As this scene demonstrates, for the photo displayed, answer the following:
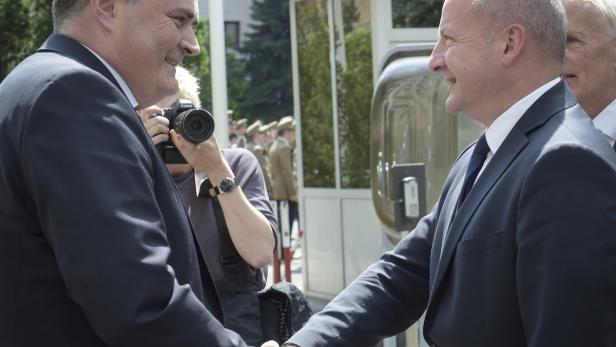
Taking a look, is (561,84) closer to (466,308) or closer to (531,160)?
(531,160)

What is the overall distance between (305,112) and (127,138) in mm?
9191

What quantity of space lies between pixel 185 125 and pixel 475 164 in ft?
4.62

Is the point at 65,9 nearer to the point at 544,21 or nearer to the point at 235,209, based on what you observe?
the point at 544,21

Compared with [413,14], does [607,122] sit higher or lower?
lower

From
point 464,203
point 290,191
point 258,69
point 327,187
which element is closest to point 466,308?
point 464,203

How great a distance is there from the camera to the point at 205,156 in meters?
4.03

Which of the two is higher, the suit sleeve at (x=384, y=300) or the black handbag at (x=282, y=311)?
the suit sleeve at (x=384, y=300)

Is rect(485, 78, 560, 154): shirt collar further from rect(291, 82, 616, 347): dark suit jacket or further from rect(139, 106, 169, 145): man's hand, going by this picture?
rect(139, 106, 169, 145): man's hand

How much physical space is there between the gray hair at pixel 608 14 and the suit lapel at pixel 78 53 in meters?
1.90

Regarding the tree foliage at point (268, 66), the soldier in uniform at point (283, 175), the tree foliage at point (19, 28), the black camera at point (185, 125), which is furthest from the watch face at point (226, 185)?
the tree foliage at point (268, 66)

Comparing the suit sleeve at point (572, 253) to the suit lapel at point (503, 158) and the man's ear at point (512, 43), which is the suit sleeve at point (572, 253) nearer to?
the suit lapel at point (503, 158)

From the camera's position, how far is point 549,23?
2.70m

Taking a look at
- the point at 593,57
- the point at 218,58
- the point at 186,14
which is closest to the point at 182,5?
the point at 186,14

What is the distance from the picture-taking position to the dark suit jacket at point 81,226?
84.8 inches
